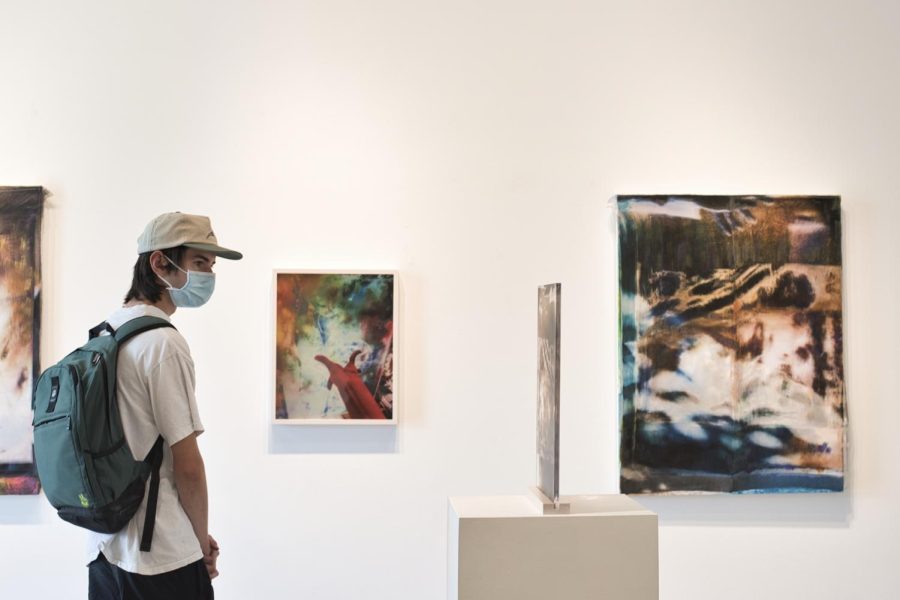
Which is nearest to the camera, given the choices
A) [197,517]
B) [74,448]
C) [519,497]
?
[74,448]

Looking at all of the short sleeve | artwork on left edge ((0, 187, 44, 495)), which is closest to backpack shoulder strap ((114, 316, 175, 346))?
the short sleeve

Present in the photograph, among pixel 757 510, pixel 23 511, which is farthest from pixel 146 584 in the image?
pixel 757 510

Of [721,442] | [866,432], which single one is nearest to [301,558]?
[721,442]

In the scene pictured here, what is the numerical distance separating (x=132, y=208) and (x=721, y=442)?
2889 millimetres

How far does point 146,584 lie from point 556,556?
119 centimetres

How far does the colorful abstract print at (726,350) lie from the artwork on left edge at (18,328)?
264cm

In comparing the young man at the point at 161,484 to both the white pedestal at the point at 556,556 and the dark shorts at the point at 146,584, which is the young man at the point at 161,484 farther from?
the white pedestal at the point at 556,556

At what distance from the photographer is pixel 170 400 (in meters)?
2.45

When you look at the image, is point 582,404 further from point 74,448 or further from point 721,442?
point 74,448

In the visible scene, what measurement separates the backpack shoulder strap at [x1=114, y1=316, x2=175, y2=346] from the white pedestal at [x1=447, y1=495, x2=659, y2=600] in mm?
1068

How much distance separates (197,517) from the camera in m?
2.51

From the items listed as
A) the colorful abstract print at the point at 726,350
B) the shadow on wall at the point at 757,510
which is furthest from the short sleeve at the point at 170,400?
the shadow on wall at the point at 757,510

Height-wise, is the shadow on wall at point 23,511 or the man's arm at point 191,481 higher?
the man's arm at point 191,481

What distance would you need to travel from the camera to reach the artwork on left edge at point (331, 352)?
3738 millimetres
